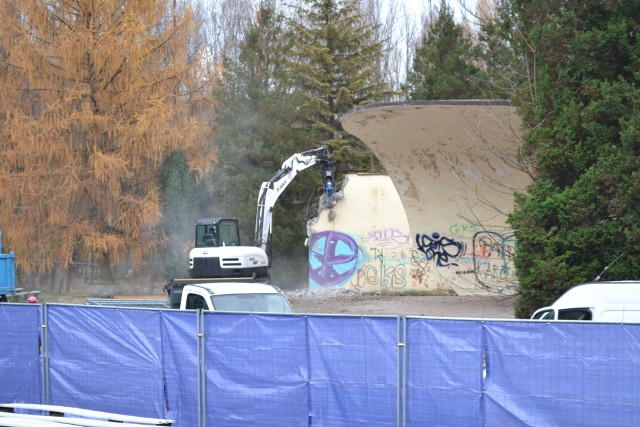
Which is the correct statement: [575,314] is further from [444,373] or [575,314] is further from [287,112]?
[287,112]

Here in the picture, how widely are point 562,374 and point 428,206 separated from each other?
18891 mm

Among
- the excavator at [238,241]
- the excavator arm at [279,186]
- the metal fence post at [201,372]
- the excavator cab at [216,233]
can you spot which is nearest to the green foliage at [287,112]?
the excavator arm at [279,186]

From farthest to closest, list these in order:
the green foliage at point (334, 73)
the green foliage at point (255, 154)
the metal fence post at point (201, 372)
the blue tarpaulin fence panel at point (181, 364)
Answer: the green foliage at point (334, 73), the green foliage at point (255, 154), the blue tarpaulin fence panel at point (181, 364), the metal fence post at point (201, 372)

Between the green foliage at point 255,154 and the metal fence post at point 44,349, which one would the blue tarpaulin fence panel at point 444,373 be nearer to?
the metal fence post at point 44,349

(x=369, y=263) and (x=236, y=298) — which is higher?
(x=236, y=298)

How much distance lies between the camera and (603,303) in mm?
12039

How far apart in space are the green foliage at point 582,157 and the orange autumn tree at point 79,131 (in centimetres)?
2427

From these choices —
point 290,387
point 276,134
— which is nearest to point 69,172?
point 276,134

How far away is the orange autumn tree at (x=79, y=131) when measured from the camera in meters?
37.7

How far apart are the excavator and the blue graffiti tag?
5488mm

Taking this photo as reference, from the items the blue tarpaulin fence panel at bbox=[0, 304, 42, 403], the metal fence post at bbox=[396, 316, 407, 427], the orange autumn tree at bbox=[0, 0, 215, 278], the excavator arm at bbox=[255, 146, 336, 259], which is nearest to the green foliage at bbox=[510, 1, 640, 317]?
the metal fence post at bbox=[396, 316, 407, 427]

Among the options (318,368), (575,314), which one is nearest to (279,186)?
(575,314)

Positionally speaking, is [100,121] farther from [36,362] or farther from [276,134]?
[36,362]

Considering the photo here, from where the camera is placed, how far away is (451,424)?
9.95 m
